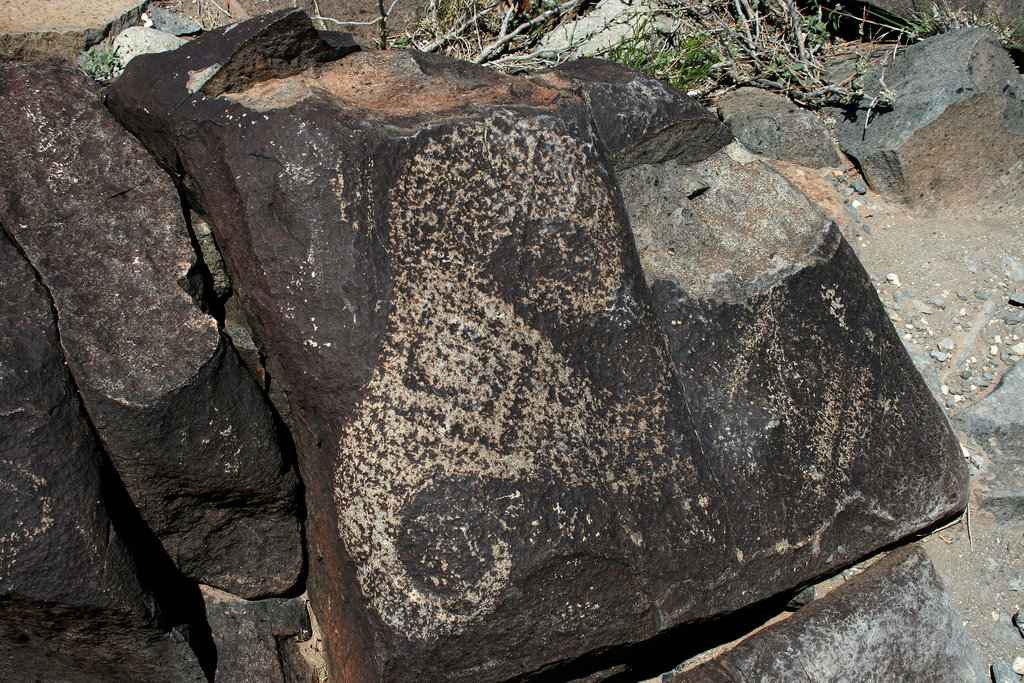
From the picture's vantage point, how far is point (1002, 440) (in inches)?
88.4

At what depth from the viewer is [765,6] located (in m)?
3.07

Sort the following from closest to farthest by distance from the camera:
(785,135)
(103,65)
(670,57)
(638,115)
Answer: (638,115), (103,65), (785,135), (670,57)

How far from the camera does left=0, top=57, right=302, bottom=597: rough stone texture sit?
1.53 metres

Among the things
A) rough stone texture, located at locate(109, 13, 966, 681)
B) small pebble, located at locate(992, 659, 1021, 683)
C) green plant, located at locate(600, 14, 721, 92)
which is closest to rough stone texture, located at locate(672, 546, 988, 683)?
small pebble, located at locate(992, 659, 1021, 683)

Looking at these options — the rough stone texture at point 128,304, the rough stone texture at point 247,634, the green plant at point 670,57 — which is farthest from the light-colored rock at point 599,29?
the rough stone texture at point 247,634

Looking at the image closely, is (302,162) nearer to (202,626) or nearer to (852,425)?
(202,626)

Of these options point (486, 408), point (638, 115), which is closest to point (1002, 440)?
point (638, 115)

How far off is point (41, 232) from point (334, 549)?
0.80m

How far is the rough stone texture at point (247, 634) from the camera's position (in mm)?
1867

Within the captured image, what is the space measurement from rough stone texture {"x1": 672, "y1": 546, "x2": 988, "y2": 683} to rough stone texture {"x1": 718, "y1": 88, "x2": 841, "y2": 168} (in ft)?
4.37

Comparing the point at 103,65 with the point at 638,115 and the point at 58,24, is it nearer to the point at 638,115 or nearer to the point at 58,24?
the point at 58,24

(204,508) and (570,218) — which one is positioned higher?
(570,218)

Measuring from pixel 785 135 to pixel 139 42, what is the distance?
2.06m

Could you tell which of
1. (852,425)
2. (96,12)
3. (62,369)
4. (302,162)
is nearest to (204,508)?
(62,369)
